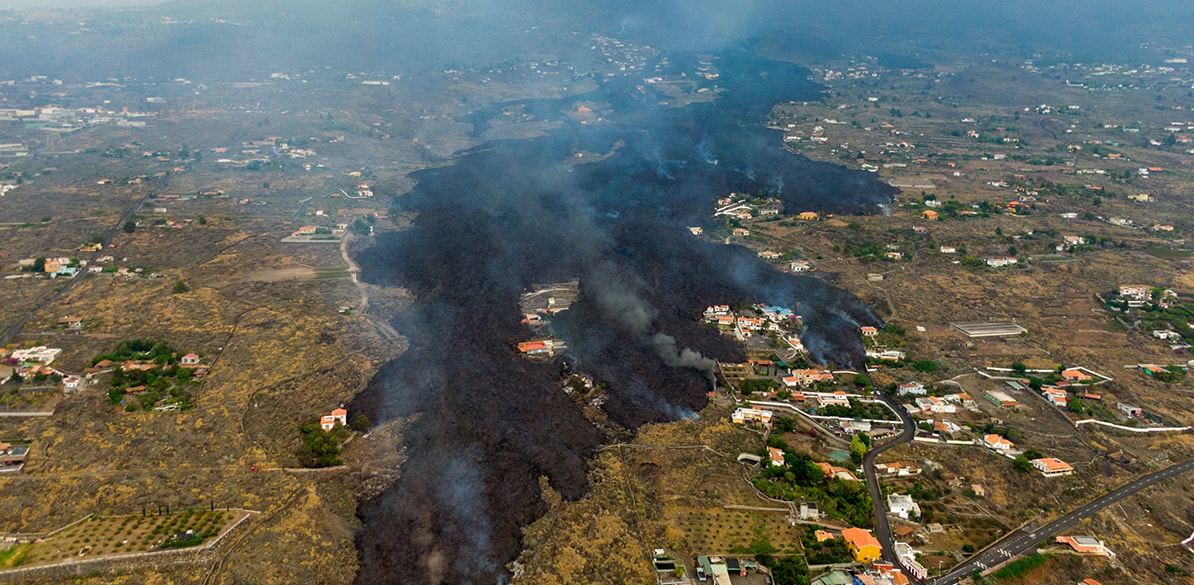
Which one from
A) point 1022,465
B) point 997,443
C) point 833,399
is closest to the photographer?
point 1022,465

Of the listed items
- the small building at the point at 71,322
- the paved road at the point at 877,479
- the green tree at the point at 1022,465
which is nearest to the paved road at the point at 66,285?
the small building at the point at 71,322

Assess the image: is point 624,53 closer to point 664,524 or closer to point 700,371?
point 700,371

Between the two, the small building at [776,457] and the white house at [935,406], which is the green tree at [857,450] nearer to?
the small building at [776,457]

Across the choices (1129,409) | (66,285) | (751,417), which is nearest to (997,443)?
(1129,409)

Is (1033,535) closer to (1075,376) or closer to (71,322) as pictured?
(1075,376)

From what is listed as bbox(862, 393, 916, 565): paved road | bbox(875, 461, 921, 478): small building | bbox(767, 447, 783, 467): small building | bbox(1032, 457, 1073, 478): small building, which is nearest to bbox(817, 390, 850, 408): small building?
bbox(862, 393, 916, 565): paved road

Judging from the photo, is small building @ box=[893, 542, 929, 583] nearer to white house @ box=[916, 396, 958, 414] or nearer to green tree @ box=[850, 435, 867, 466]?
green tree @ box=[850, 435, 867, 466]

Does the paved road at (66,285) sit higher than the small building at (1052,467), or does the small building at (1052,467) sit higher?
the small building at (1052,467)
